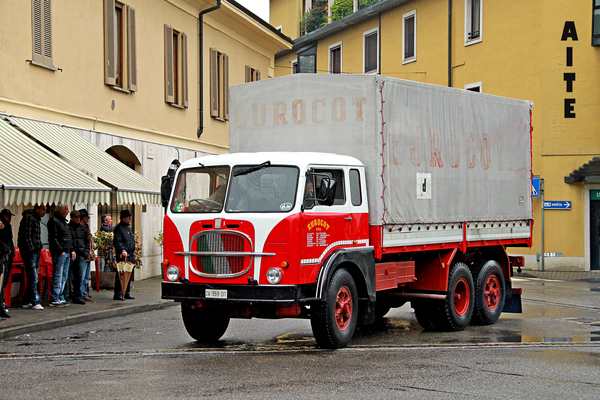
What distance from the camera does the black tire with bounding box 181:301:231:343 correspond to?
9.91 meters

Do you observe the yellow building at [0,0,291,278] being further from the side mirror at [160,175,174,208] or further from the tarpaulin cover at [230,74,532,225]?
the tarpaulin cover at [230,74,532,225]

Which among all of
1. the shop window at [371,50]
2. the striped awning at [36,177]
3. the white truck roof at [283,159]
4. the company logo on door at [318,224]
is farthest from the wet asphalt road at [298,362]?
the shop window at [371,50]

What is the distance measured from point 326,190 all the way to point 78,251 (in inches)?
273

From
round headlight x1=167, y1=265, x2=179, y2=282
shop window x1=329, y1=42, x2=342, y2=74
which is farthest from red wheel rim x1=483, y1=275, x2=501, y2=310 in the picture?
shop window x1=329, y1=42, x2=342, y2=74

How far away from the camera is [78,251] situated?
14.2 m

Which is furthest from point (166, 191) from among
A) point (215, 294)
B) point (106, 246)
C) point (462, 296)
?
point (106, 246)

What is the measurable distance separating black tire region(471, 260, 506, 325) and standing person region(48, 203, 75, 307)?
7291 millimetres

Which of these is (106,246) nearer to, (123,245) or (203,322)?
(123,245)

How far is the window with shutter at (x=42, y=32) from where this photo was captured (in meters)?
15.0

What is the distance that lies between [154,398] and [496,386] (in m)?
3.22

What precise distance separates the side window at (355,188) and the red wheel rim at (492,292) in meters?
3.74

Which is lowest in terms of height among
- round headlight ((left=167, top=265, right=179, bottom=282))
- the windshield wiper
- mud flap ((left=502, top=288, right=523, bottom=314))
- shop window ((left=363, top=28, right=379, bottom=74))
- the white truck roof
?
mud flap ((left=502, top=288, right=523, bottom=314))

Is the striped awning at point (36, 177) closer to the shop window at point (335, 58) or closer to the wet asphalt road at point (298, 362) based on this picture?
the wet asphalt road at point (298, 362)

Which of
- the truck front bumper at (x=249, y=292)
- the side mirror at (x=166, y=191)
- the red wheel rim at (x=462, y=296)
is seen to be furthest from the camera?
the red wheel rim at (x=462, y=296)
